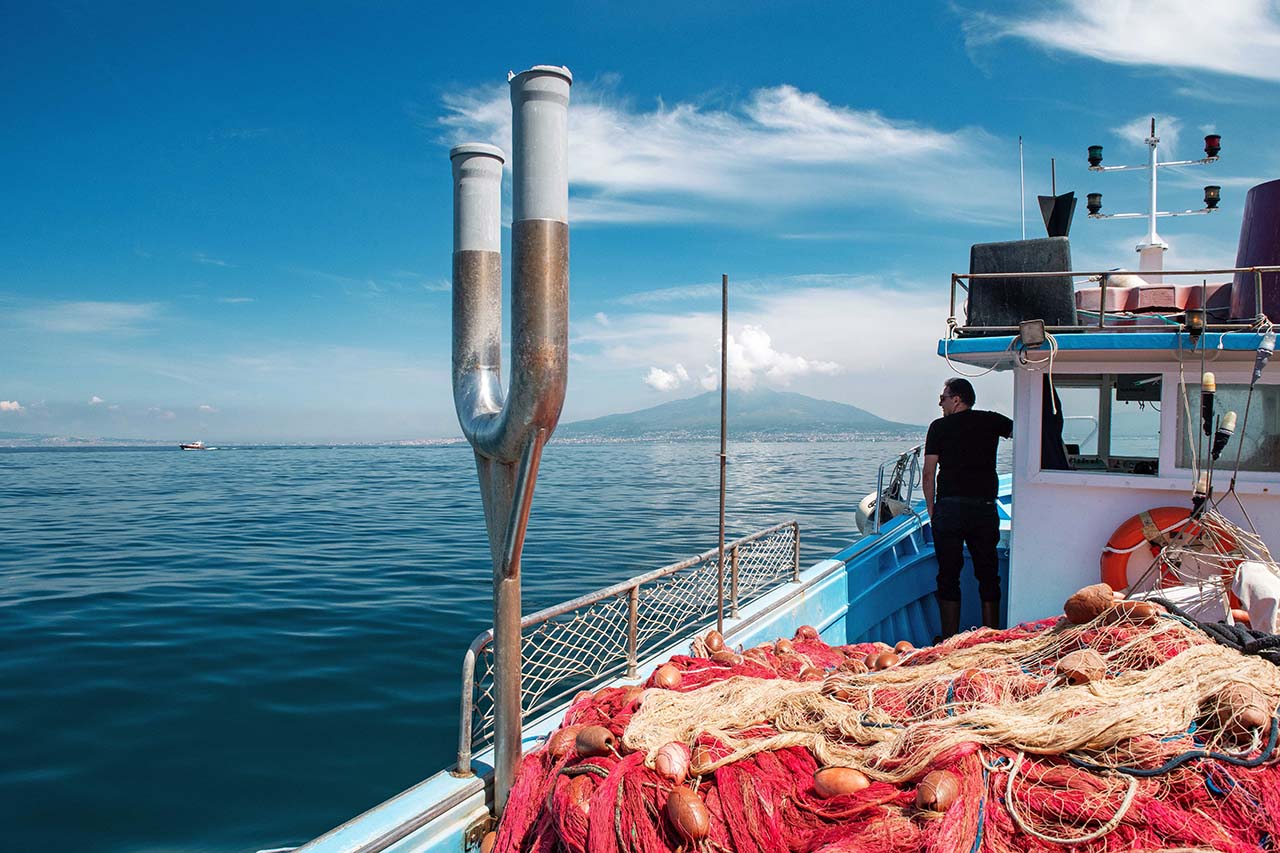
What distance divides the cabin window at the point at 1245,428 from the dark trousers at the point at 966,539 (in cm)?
133

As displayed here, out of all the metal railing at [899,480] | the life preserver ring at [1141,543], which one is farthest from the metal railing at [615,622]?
the life preserver ring at [1141,543]

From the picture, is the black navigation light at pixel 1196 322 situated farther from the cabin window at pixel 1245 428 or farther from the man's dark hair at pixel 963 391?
the man's dark hair at pixel 963 391

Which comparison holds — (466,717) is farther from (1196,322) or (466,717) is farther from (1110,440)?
(1110,440)

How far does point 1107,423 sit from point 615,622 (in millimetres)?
3824

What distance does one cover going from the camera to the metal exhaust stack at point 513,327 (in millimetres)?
2652

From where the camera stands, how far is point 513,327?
8.94ft

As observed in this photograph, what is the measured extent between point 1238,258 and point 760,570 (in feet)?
13.6

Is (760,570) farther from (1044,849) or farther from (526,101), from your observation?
(526,101)

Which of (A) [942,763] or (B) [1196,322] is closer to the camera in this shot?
(A) [942,763]

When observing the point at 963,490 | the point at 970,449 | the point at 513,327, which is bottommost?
the point at 963,490

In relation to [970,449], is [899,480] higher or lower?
lower

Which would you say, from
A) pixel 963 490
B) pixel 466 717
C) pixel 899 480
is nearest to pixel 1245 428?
pixel 963 490

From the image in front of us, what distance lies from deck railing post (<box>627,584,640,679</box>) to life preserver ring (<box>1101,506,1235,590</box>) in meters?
3.02

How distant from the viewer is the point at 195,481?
120ft
